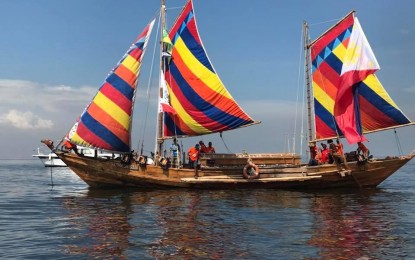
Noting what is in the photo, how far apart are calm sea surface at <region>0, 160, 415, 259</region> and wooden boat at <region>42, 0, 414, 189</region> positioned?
2.57 m

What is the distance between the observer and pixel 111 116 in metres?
27.7

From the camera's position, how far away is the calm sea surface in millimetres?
12460

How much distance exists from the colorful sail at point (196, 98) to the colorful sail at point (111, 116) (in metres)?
3.14

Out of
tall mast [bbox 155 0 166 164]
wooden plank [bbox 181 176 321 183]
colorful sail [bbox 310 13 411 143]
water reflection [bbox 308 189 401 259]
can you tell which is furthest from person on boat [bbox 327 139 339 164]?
tall mast [bbox 155 0 166 164]

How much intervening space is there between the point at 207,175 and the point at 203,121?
408cm

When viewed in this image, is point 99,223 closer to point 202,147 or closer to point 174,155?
point 174,155

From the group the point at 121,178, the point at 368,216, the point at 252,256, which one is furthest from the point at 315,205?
the point at 121,178

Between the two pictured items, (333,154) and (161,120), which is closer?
(333,154)

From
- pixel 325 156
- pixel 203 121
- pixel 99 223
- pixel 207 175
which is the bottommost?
pixel 99 223

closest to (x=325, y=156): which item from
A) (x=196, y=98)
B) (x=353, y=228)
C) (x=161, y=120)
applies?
(x=196, y=98)

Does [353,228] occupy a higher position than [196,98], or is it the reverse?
[196,98]

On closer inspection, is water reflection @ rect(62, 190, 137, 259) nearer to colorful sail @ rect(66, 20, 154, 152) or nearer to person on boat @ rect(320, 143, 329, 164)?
colorful sail @ rect(66, 20, 154, 152)

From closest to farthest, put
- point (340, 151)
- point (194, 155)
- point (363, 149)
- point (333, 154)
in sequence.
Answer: point (194, 155)
point (333, 154)
point (340, 151)
point (363, 149)

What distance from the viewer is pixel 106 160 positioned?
28266 mm
